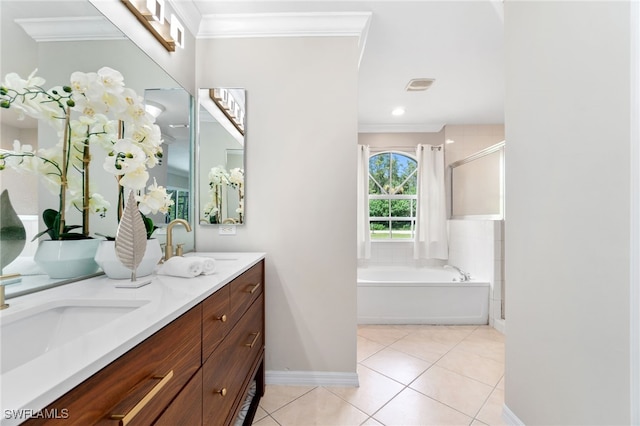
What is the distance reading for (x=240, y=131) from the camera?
1.90 metres

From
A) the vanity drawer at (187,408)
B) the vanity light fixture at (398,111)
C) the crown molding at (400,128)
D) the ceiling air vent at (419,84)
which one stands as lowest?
the vanity drawer at (187,408)

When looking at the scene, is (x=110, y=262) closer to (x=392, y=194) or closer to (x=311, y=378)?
(x=311, y=378)

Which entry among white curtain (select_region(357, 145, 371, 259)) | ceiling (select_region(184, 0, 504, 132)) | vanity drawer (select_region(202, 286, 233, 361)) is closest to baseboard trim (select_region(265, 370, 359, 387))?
vanity drawer (select_region(202, 286, 233, 361))

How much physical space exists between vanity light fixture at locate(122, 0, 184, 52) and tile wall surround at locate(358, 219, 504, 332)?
3.19 metres

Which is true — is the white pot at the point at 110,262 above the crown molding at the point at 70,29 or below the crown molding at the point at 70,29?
below

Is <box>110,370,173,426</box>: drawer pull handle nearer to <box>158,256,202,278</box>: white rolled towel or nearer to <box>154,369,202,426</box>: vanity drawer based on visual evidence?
<box>154,369,202,426</box>: vanity drawer

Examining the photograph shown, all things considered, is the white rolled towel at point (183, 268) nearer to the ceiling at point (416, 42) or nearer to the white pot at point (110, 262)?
the white pot at point (110, 262)

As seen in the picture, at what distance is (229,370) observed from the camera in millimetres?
1122

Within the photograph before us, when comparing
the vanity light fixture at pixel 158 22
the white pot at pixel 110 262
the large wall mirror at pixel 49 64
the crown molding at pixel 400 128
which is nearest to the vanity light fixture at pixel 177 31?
the vanity light fixture at pixel 158 22

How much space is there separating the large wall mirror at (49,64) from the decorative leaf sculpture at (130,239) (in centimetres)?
24

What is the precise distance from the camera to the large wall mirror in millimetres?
821

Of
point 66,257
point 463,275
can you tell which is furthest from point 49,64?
point 463,275

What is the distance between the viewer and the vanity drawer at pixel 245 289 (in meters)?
1.19

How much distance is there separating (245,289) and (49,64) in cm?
113
